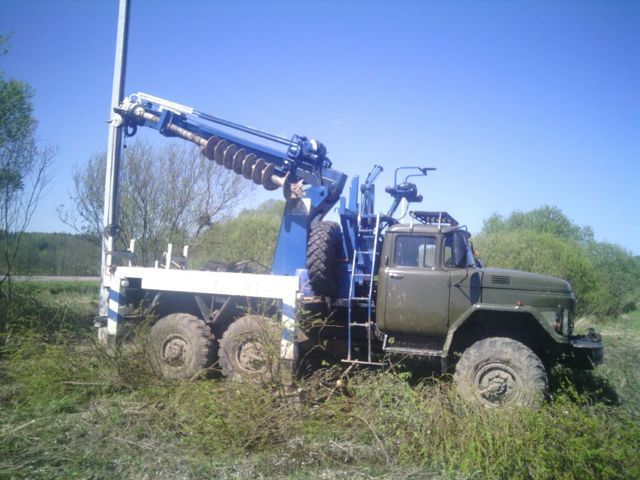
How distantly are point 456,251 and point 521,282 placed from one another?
95 centimetres

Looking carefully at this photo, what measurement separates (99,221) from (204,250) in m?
3.21

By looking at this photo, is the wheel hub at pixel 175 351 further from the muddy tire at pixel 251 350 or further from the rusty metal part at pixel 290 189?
the rusty metal part at pixel 290 189

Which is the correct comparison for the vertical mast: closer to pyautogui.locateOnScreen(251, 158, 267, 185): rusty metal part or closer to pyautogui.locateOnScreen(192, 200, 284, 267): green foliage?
pyautogui.locateOnScreen(251, 158, 267, 185): rusty metal part

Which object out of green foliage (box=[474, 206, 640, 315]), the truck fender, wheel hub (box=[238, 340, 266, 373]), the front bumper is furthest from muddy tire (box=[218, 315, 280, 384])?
green foliage (box=[474, 206, 640, 315])

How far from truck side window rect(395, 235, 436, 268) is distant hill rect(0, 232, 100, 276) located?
33.5ft

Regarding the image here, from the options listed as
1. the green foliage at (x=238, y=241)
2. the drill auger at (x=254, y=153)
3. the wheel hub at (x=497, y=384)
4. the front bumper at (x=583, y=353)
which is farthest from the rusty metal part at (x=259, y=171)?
the green foliage at (x=238, y=241)

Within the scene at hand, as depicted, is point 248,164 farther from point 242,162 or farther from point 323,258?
point 323,258

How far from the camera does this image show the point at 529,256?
15.7 m

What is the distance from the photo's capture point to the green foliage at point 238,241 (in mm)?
15898

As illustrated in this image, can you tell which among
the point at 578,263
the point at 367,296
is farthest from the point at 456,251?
the point at 578,263

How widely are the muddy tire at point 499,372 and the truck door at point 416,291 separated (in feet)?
2.10

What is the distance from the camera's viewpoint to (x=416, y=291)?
6.93 metres

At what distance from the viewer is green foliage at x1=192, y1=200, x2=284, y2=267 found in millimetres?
15898

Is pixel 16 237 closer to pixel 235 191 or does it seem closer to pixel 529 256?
pixel 235 191
